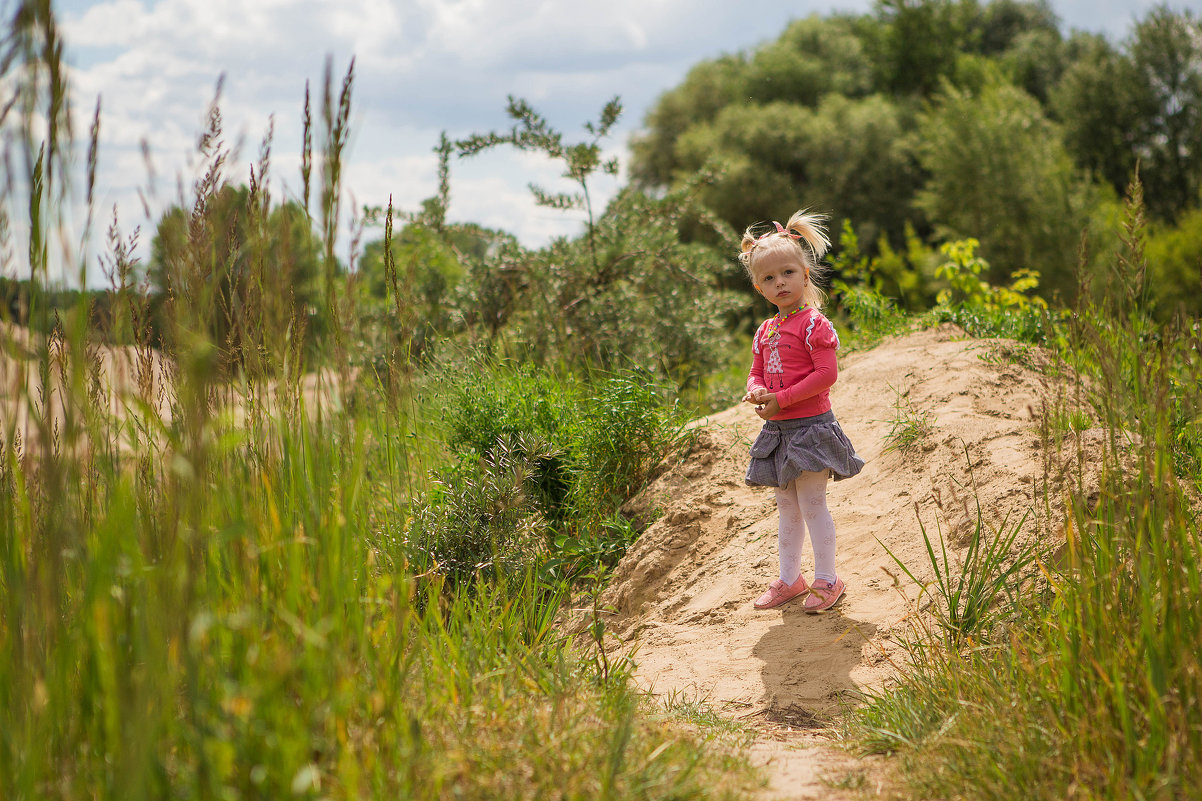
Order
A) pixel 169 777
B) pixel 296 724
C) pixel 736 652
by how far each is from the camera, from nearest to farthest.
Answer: pixel 296 724 → pixel 169 777 → pixel 736 652

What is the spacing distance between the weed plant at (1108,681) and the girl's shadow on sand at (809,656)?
0.60 m

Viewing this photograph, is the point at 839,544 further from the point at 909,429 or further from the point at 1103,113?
the point at 1103,113

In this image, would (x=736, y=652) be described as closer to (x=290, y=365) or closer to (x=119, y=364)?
(x=290, y=365)

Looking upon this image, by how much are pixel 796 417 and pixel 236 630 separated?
256cm

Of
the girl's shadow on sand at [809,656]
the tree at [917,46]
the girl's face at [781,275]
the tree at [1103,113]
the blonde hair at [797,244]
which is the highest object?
the tree at [917,46]

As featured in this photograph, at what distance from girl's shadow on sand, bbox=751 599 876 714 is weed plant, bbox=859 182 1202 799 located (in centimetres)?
60

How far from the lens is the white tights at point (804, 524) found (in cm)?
346

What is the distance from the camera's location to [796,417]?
352cm

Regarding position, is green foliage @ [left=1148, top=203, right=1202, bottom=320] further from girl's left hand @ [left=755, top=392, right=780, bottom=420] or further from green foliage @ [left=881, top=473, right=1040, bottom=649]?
green foliage @ [left=881, top=473, right=1040, bottom=649]

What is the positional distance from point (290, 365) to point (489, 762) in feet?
4.27

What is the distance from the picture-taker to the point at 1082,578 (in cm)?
200

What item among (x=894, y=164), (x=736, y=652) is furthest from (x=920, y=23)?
(x=736, y=652)

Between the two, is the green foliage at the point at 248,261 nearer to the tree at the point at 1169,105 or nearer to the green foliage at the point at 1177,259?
the green foliage at the point at 1177,259

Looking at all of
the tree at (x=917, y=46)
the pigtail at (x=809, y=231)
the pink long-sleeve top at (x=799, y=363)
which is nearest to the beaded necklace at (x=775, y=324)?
the pink long-sleeve top at (x=799, y=363)
